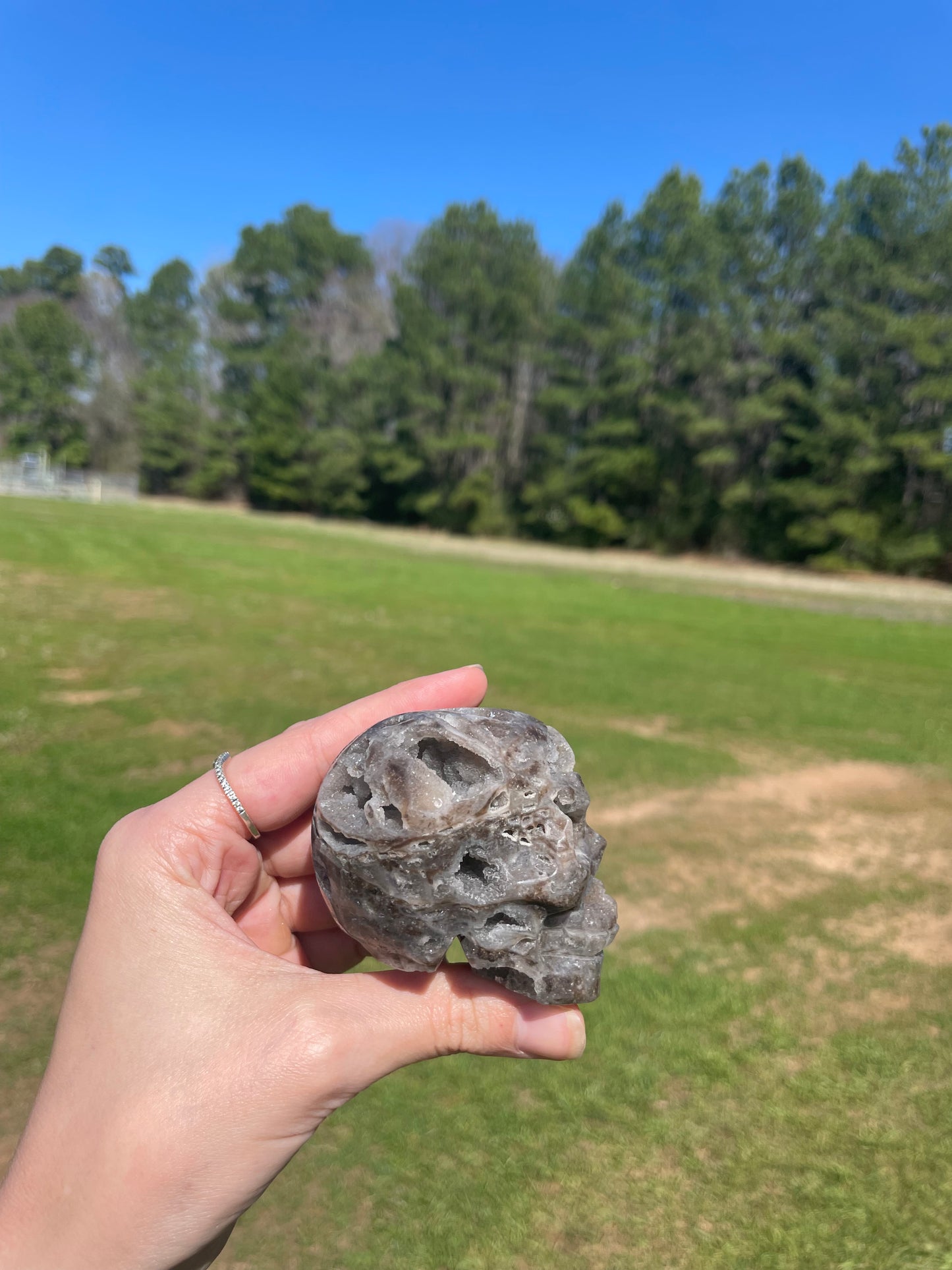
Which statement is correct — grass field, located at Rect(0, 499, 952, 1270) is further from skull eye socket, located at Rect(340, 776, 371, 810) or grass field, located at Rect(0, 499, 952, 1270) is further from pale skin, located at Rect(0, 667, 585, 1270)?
skull eye socket, located at Rect(340, 776, 371, 810)

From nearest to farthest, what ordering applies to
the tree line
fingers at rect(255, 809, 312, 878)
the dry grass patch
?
1. fingers at rect(255, 809, 312, 878)
2. the dry grass patch
3. the tree line

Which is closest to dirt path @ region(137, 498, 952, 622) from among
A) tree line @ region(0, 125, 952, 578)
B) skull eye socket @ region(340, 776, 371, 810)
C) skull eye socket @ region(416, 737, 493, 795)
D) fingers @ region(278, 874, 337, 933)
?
tree line @ region(0, 125, 952, 578)

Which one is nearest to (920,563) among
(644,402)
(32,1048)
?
(644,402)

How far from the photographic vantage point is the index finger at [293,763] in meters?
2.18

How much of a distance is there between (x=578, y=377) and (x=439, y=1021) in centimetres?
3962

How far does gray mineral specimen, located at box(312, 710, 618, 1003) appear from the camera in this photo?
1965 mm

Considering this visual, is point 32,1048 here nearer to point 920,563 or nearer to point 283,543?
point 283,543

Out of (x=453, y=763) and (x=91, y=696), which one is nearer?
(x=453, y=763)

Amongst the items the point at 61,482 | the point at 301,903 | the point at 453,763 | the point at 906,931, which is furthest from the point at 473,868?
the point at 61,482

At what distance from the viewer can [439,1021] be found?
6.48 ft

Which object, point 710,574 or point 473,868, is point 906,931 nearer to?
point 473,868

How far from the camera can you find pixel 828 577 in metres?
29.9

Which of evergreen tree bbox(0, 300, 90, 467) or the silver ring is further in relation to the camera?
evergreen tree bbox(0, 300, 90, 467)

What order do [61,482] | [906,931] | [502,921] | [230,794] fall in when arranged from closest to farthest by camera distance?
[502,921] → [230,794] → [906,931] → [61,482]
